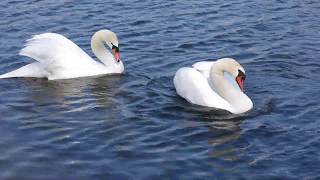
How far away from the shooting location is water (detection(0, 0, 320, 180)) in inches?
366

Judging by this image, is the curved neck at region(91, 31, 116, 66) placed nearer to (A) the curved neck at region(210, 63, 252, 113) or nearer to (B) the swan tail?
(B) the swan tail

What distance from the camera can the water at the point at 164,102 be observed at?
30.5 ft

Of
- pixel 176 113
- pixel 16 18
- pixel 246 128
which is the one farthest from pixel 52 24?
pixel 246 128

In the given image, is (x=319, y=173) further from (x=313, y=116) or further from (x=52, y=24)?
(x=52, y=24)

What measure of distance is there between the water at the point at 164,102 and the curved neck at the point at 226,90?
249 millimetres

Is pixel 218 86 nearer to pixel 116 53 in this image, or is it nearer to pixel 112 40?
pixel 116 53

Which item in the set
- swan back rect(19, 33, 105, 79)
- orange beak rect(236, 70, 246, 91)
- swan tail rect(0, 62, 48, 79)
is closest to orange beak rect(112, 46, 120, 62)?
swan back rect(19, 33, 105, 79)

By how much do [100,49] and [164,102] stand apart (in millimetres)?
2627

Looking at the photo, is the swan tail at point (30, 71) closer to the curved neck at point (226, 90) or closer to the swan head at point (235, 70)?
the curved neck at point (226, 90)

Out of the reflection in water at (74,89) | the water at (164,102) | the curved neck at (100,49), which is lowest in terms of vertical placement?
the reflection in water at (74,89)

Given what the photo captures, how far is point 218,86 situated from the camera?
11.7m

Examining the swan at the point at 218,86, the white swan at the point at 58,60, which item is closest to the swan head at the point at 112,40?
the white swan at the point at 58,60

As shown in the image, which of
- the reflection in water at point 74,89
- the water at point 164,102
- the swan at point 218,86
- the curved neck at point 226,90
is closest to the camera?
the water at point 164,102

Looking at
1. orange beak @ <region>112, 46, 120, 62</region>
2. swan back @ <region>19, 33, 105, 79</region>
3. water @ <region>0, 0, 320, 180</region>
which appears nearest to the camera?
water @ <region>0, 0, 320, 180</region>
